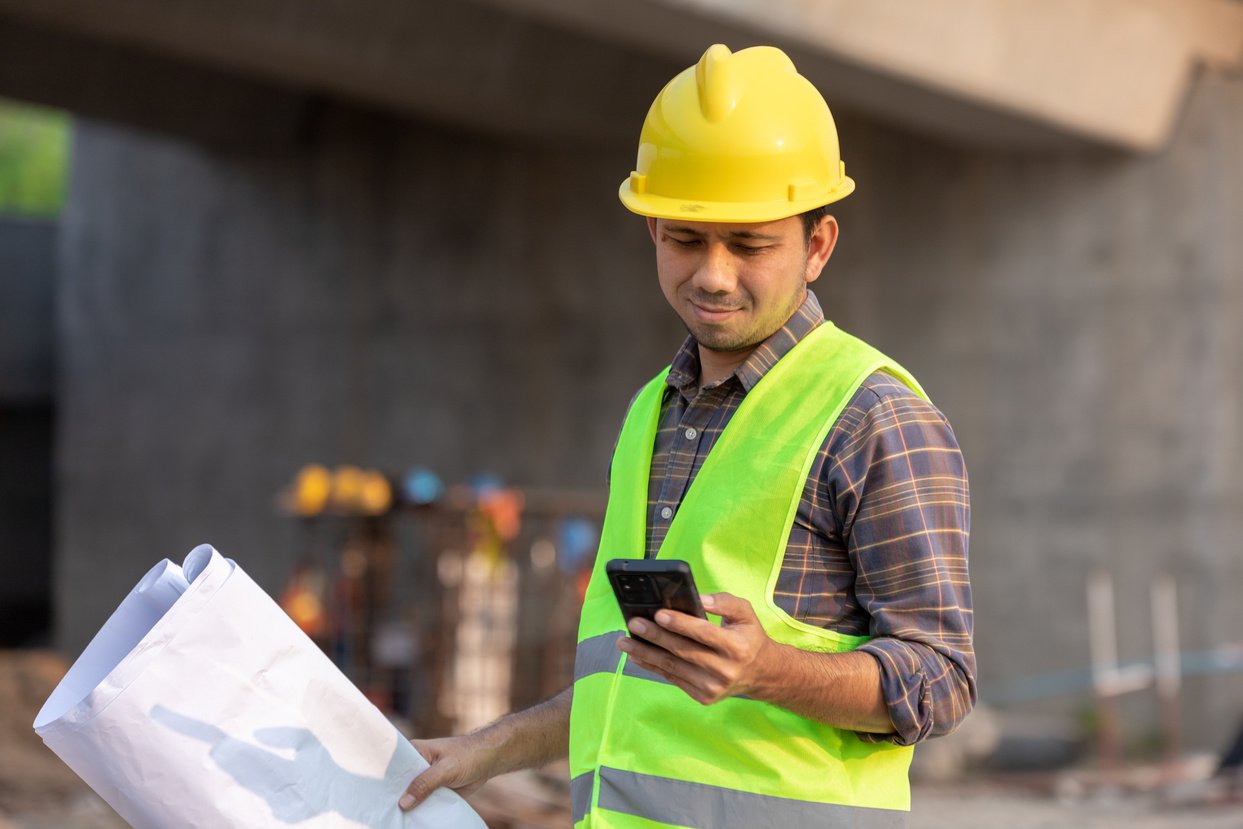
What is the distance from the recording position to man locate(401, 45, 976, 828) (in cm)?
186

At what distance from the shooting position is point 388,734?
7.00 ft

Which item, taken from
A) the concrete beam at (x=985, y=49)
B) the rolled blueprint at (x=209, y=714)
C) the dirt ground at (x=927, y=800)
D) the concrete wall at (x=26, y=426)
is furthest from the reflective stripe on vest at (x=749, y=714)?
the concrete wall at (x=26, y=426)

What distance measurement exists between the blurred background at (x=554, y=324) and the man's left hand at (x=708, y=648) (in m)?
5.91

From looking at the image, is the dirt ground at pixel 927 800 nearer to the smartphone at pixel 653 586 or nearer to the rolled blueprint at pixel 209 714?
the rolled blueprint at pixel 209 714

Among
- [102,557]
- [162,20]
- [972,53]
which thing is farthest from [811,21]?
[102,557]

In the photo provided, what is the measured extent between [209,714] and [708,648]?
67cm

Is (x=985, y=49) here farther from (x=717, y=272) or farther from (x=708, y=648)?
(x=708, y=648)

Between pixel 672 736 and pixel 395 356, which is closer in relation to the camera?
pixel 672 736

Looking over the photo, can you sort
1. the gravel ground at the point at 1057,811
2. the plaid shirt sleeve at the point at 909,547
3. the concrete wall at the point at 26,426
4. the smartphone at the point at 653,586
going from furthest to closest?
the concrete wall at the point at 26,426, the gravel ground at the point at 1057,811, the plaid shirt sleeve at the point at 909,547, the smartphone at the point at 653,586

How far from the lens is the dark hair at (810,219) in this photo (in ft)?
6.88

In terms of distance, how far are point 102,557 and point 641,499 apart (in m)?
19.5

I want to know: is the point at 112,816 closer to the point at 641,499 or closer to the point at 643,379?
the point at 641,499

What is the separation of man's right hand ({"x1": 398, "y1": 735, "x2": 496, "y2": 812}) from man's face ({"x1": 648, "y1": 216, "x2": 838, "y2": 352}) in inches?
26.6

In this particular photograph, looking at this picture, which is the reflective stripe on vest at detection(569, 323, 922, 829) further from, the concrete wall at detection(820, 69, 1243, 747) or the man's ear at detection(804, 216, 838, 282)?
the concrete wall at detection(820, 69, 1243, 747)
